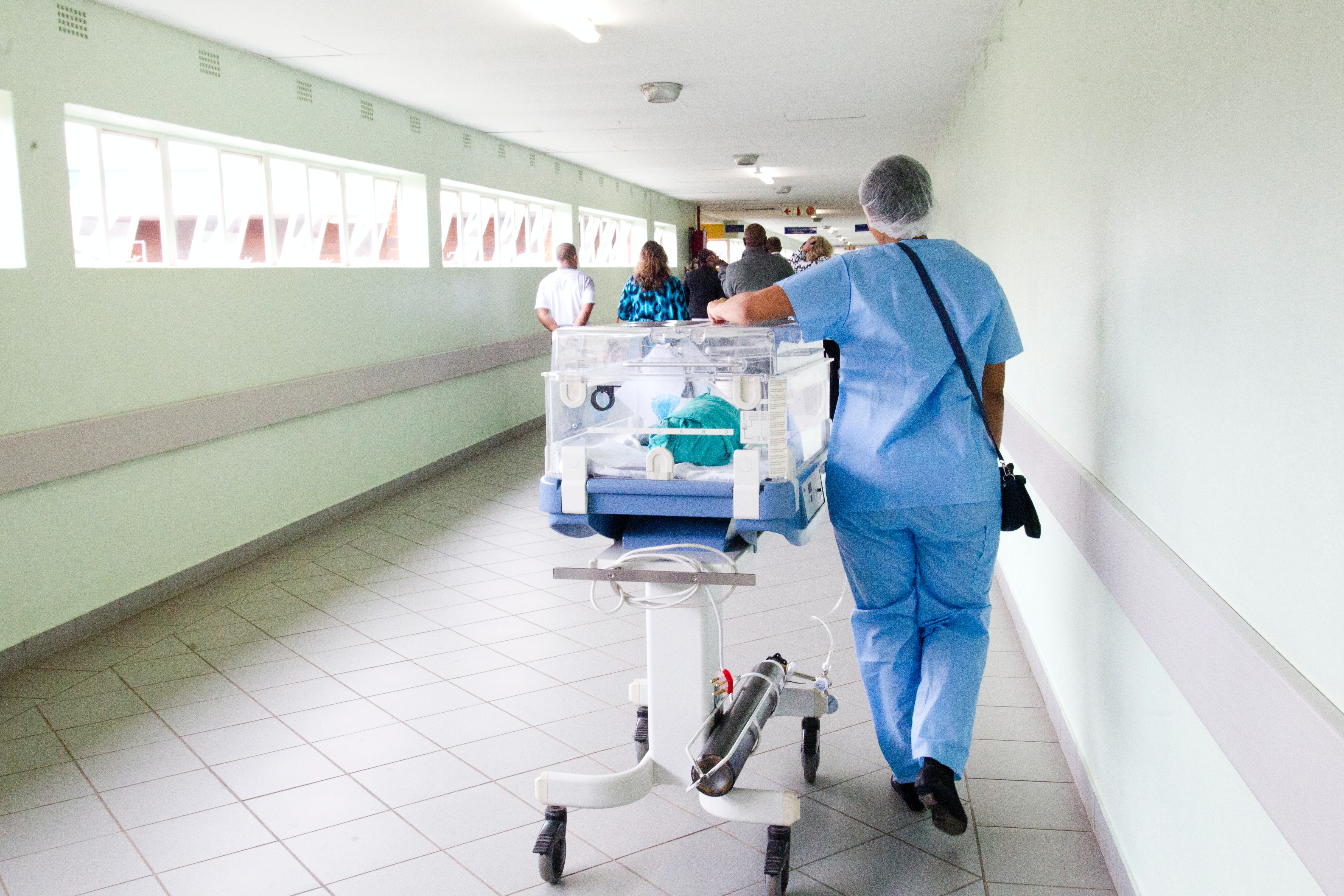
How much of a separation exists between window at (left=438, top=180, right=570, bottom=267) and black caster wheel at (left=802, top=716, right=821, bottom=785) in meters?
5.96

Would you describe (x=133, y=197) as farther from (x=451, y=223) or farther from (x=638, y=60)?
(x=451, y=223)

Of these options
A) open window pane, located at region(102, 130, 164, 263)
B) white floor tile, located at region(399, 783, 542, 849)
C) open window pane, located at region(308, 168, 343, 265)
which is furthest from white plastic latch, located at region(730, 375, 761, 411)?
open window pane, located at region(308, 168, 343, 265)

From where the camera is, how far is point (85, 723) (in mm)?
3354

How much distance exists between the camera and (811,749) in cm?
288

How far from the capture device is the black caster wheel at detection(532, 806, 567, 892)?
2.37 m

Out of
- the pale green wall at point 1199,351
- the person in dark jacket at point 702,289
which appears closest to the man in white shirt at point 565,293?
the person in dark jacket at point 702,289

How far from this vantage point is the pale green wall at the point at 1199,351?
1.28 m

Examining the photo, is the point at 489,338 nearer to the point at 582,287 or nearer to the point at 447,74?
the point at 582,287

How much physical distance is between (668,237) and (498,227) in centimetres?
787

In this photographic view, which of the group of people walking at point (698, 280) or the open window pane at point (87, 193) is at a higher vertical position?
the open window pane at point (87, 193)

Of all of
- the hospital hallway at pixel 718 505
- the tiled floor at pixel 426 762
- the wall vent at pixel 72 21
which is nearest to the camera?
the hospital hallway at pixel 718 505

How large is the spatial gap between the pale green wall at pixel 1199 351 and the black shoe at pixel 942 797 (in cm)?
36

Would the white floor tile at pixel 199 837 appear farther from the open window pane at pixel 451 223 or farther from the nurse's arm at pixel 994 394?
the open window pane at pixel 451 223

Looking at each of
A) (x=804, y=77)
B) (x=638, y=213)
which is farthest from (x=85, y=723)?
(x=638, y=213)
